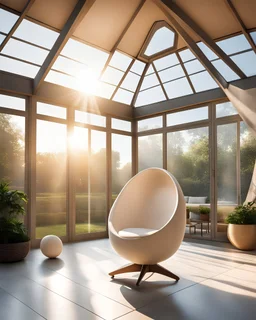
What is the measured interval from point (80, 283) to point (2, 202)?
2130 millimetres

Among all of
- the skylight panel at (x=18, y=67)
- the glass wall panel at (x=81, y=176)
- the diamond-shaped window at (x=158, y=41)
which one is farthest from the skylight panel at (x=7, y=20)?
the diamond-shaped window at (x=158, y=41)

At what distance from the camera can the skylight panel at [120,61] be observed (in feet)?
21.8

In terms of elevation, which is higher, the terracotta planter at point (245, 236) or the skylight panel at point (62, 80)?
the skylight panel at point (62, 80)

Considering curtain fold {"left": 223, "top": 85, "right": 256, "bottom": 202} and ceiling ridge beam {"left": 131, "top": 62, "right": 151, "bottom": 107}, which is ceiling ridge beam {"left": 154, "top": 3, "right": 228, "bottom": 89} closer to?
curtain fold {"left": 223, "top": 85, "right": 256, "bottom": 202}

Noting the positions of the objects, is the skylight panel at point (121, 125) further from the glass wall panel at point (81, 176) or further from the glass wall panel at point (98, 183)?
the glass wall panel at point (81, 176)

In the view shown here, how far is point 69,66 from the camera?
20.6ft

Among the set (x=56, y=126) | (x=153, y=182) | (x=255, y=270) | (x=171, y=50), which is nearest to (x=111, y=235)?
(x=153, y=182)

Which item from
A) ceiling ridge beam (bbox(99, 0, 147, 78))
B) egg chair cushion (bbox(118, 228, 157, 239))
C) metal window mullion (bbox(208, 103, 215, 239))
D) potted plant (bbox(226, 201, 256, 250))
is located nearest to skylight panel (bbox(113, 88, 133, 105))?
ceiling ridge beam (bbox(99, 0, 147, 78))

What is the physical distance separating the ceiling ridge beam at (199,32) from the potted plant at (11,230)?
3810 mm

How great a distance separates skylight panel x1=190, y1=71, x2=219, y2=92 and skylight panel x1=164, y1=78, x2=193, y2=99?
171mm

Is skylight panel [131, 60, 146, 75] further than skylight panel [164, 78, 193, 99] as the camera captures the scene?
Yes

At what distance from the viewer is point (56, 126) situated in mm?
6406

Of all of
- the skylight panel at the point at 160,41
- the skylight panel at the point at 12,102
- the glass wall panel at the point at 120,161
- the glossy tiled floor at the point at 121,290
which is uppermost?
the skylight panel at the point at 160,41

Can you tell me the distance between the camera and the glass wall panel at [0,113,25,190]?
563 centimetres
